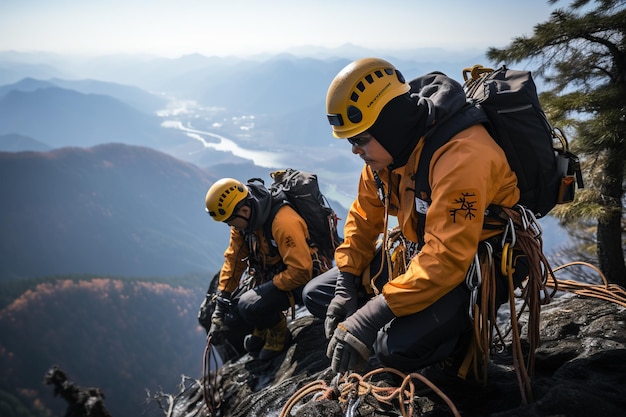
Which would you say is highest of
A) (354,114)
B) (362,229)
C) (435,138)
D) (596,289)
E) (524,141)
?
(354,114)

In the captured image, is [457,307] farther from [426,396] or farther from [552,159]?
[552,159]

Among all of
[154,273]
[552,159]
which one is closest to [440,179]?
[552,159]

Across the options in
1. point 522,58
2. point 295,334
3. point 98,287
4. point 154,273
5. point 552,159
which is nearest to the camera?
point 552,159

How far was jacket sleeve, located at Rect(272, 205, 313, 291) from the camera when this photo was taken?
5.17 metres

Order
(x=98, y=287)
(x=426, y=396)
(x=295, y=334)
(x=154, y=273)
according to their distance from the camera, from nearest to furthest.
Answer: (x=426, y=396)
(x=295, y=334)
(x=98, y=287)
(x=154, y=273)

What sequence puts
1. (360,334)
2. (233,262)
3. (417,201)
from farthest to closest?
(233,262) < (417,201) < (360,334)

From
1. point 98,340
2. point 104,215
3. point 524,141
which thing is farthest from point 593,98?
point 104,215

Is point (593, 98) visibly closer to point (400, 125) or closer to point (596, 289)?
point (596, 289)

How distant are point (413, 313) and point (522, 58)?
630 centimetres

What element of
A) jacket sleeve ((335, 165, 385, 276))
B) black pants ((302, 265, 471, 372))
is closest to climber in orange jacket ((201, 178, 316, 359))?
jacket sleeve ((335, 165, 385, 276))

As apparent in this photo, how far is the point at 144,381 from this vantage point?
74.9 meters

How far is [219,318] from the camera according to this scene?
5922mm

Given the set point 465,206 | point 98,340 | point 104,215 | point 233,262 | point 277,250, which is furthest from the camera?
point 104,215

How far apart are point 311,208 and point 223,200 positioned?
49.6 inches
